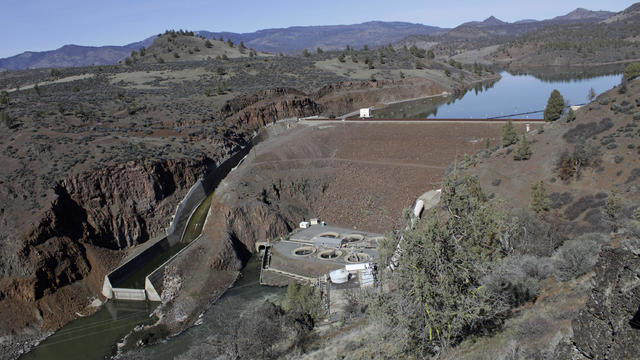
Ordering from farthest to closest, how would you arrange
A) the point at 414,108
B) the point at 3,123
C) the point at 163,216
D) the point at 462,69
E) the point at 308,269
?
the point at 462,69
the point at 414,108
the point at 3,123
the point at 163,216
the point at 308,269

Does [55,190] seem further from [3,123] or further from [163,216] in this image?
[3,123]

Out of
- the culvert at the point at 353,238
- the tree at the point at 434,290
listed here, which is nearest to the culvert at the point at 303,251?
the culvert at the point at 353,238

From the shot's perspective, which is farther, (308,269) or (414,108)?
(414,108)

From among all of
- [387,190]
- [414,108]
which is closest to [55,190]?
[387,190]

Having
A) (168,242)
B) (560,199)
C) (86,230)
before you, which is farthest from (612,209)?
(86,230)

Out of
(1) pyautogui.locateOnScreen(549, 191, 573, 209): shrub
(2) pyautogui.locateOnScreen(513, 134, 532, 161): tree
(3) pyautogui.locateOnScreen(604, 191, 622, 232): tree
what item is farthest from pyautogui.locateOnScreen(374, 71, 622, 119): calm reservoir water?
(3) pyautogui.locateOnScreen(604, 191, 622, 232): tree

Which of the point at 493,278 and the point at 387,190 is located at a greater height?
the point at 493,278

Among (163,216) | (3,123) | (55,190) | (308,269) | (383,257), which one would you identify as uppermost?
(3,123)

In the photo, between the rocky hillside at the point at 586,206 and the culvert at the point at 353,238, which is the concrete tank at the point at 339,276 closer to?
the culvert at the point at 353,238
